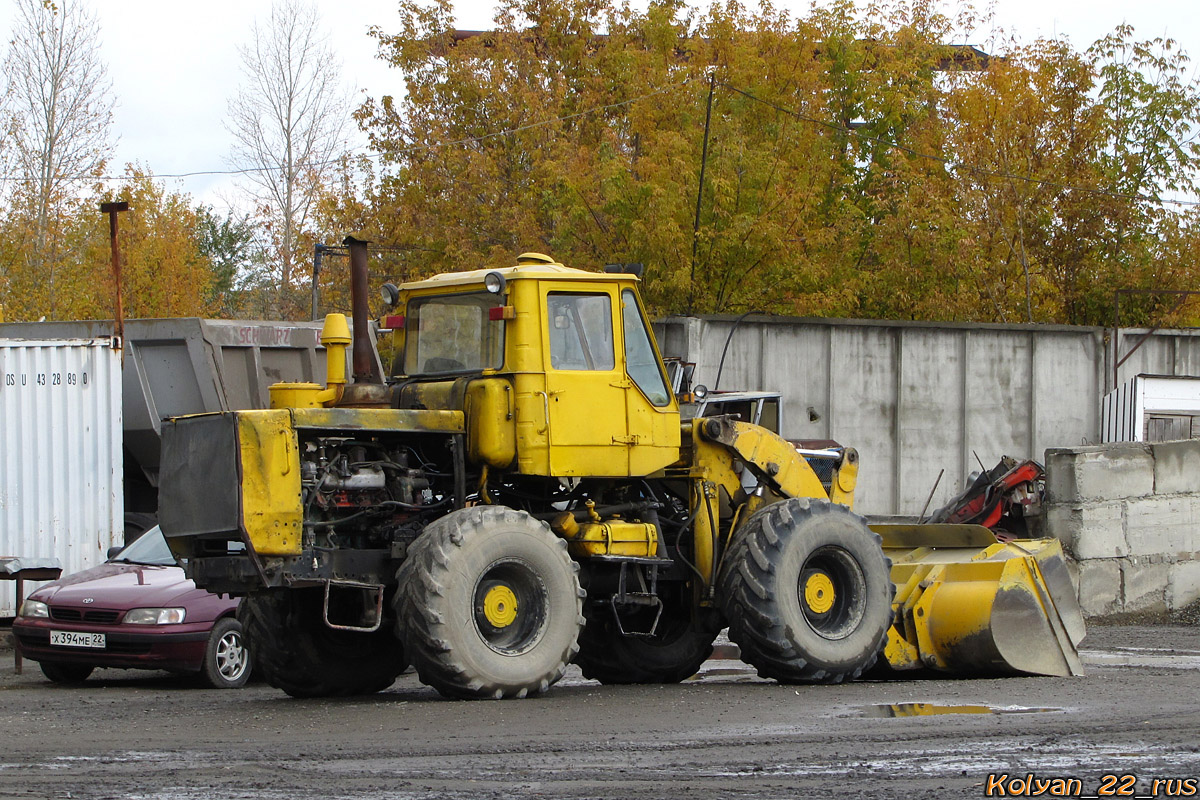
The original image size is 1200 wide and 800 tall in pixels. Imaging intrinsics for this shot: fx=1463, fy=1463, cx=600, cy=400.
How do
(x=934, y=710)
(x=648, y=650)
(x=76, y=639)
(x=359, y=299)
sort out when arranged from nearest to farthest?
(x=934, y=710)
(x=359, y=299)
(x=648, y=650)
(x=76, y=639)

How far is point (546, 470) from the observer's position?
30.9 feet

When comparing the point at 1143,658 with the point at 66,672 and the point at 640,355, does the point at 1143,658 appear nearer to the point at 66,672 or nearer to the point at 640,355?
the point at 640,355

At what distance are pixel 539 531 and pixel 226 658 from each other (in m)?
3.88

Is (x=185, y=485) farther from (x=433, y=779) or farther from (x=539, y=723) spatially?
(x=433, y=779)

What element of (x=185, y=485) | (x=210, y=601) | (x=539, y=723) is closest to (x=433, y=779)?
(x=539, y=723)

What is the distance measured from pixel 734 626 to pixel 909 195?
56.8ft

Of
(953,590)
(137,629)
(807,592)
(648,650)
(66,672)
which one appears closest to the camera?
(807,592)

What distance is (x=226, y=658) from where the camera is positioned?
1165 cm

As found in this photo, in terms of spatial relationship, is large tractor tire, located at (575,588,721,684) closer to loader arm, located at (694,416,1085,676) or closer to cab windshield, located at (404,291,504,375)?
loader arm, located at (694,416,1085,676)

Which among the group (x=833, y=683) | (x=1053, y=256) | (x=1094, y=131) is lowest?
(x=833, y=683)

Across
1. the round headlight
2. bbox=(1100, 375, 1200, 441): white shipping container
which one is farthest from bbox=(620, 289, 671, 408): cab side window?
bbox=(1100, 375, 1200, 441): white shipping container

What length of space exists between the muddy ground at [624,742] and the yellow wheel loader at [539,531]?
0.38 meters

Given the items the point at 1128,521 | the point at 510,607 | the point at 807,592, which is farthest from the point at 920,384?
the point at 510,607

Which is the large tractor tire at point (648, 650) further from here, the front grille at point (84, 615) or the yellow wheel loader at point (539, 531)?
the front grille at point (84, 615)
